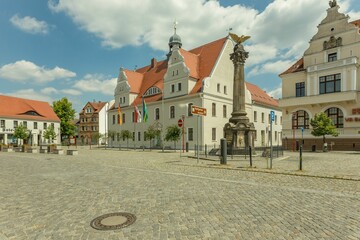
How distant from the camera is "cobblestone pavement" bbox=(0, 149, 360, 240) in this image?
4891 mm

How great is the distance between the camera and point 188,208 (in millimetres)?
6387

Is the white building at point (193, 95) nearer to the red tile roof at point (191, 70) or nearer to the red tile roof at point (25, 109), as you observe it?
the red tile roof at point (191, 70)

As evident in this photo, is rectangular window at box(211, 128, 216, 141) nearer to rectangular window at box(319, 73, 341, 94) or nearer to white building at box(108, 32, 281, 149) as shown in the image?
white building at box(108, 32, 281, 149)

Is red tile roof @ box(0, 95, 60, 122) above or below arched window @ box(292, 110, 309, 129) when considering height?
above

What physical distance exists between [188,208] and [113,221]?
192cm

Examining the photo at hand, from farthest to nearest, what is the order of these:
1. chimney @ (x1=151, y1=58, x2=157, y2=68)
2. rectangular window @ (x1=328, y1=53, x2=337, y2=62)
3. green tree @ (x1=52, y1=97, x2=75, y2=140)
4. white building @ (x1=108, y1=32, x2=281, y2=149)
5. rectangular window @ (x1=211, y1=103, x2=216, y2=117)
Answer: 1. green tree @ (x1=52, y1=97, x2=75, y2=140)
2. chimney @ (x1=151, y1=58, x2=157, y2=68)
3. rectangular window @ (x1=211, y1=103, x2=216, y2=117)
4. white building @ (x1=108, y1=32, x2=281, y2=149)
5. rectangular window @ (x1=328, y1=53, x2=337, y2=62)

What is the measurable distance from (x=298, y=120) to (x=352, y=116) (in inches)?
255

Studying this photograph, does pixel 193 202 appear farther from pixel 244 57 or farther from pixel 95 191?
pixel 244 57

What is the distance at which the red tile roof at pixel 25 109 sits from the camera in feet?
186

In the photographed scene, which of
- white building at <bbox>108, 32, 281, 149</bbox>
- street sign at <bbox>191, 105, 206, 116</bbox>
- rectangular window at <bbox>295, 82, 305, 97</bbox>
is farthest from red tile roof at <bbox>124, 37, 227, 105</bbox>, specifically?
street sign at <bbox>191, 105, 206, 116</bbox>

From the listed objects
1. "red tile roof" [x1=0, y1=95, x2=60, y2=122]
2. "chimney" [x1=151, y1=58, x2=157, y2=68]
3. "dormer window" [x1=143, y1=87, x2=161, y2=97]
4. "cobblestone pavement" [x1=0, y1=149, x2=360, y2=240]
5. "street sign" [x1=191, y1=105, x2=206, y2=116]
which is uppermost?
"chimney" [x1=151, y1=58, x2=157, y2=68]

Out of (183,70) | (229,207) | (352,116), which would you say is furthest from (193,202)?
(183,70)

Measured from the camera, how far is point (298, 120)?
116 ft

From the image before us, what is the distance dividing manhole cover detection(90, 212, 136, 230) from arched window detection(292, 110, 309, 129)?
113 feet
